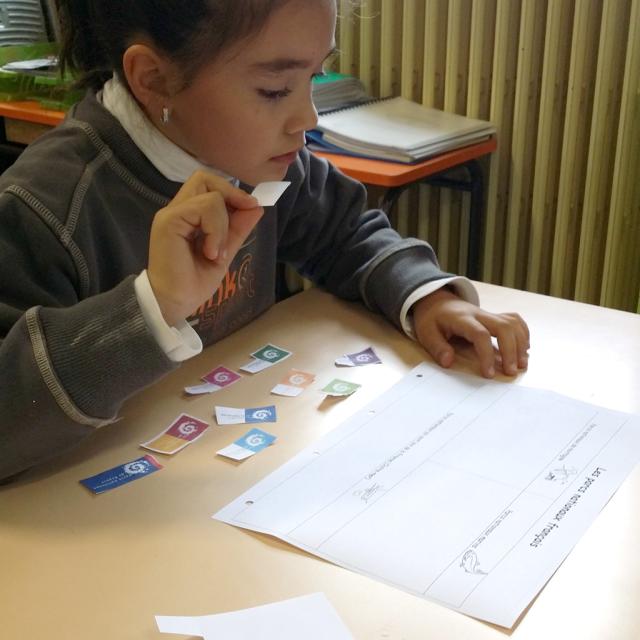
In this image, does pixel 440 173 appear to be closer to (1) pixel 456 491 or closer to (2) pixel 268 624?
(1) pixel 456 491

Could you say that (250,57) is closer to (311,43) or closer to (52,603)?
(311,43)

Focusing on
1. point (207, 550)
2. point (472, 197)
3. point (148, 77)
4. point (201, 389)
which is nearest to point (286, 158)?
point (148, 77)

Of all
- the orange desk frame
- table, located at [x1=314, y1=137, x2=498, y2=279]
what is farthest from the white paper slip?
the orange desk frame

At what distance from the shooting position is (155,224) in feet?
2.41

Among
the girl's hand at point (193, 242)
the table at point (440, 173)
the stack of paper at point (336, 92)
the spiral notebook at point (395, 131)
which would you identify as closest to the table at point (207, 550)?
the girl's hand at point (193, 242)

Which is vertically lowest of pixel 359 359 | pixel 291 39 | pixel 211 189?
pixel 359 359

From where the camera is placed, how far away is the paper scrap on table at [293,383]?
846 mm

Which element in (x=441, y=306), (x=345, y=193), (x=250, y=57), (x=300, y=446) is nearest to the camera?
(x=300, y=446)

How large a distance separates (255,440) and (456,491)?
0.18 metres

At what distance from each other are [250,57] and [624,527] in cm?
55

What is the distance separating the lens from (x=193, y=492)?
0.68m

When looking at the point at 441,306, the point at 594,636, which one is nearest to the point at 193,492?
the point at 594,636

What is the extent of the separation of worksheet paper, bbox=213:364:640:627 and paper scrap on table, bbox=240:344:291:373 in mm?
141

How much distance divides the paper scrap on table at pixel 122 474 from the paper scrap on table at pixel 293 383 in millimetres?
163
